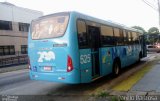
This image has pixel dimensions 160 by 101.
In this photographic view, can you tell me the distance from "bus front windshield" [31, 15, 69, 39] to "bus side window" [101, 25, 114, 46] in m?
2.66

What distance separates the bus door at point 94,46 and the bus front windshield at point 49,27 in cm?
134

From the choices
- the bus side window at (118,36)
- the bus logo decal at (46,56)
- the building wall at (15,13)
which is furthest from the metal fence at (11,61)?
the bus logo decal at (46,56)

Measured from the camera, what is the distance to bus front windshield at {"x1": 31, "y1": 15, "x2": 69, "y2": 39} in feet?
28.5

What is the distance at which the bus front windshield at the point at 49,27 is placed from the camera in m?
8.67

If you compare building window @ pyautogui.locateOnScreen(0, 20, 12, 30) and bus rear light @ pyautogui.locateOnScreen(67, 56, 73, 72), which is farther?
building window @ pyautogui.locateOnScreen(0, 20, 12, 30)

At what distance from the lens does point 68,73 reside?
834 centimetres

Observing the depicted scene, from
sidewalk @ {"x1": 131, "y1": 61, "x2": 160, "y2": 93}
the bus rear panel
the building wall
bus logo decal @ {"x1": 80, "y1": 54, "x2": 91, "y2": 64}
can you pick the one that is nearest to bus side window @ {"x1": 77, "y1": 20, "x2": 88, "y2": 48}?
bus logo decal @ {"x1": 80, "y1": 54, "x2": 91, "y2": 64}

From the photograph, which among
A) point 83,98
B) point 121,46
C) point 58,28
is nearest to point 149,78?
point 121,46

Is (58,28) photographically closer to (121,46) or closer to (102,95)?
(102,95)

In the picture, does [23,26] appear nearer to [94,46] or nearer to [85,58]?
[94,46]

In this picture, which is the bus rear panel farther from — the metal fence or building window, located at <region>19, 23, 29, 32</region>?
building window, located at <region>19, 23, 29, 32</region>

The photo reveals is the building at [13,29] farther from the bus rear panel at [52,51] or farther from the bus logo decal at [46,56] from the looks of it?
the bus logo decal at [46,56]

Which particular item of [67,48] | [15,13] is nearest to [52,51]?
[67,48]

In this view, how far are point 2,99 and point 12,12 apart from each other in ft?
114
